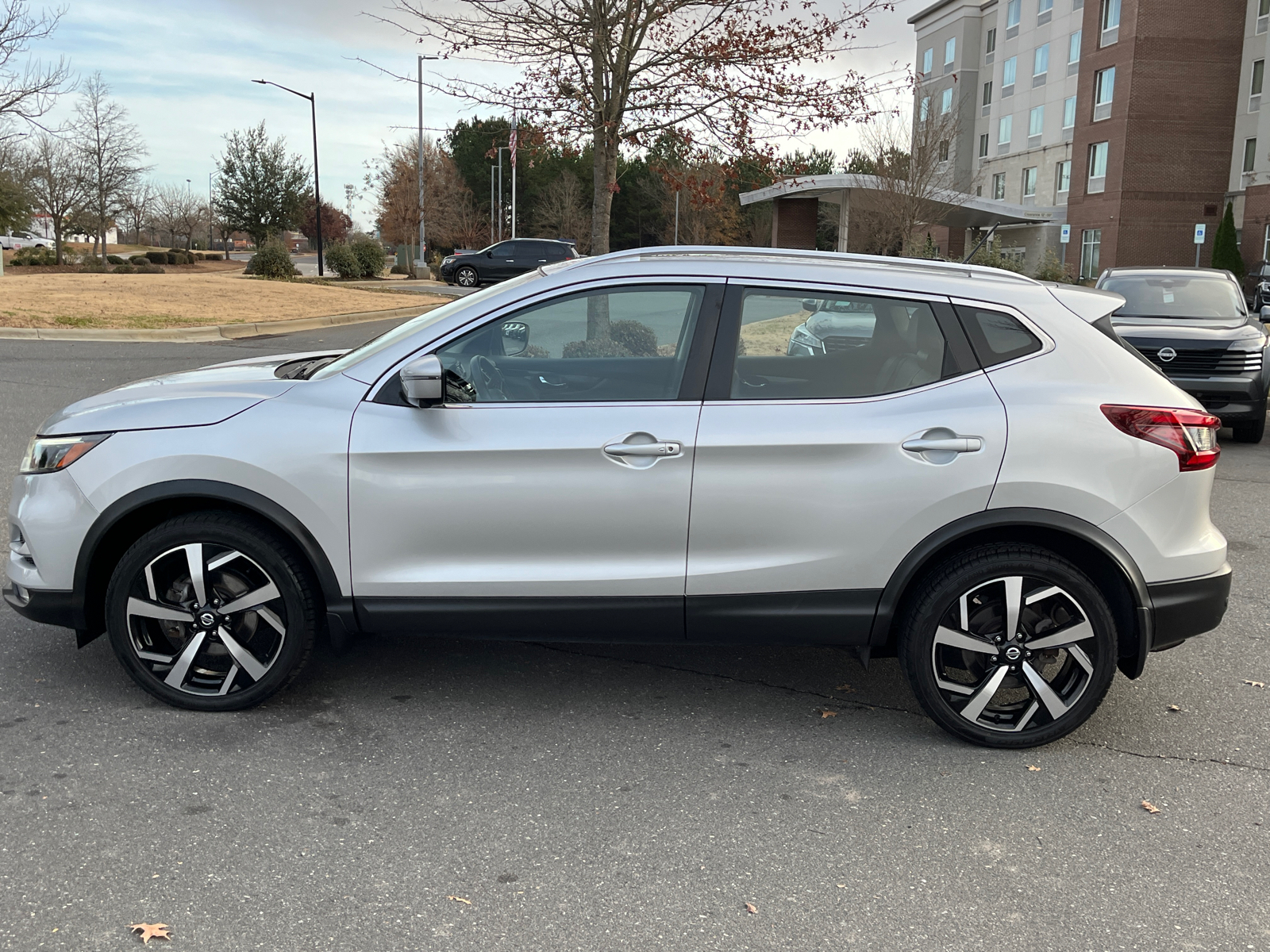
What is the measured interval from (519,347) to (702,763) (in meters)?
1.63

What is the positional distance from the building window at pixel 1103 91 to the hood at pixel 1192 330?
139 ft

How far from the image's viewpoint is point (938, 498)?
12.8ft

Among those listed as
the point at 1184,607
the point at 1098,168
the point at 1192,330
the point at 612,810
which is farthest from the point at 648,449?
the point at 1098,168

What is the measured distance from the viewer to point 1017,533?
4.00 m

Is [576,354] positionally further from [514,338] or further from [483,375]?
[483,375]

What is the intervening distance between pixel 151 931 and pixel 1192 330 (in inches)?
433

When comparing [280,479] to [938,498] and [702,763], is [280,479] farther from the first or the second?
[938,498]

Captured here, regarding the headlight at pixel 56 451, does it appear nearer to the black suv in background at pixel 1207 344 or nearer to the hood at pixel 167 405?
the hood at pixel 167 405

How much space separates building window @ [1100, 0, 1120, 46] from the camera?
4844 cm

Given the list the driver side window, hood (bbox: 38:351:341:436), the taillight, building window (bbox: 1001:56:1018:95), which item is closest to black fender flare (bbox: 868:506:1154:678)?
the taillight

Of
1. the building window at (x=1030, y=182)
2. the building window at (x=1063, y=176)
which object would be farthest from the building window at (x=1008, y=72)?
the building window at (x=1063, y=176)

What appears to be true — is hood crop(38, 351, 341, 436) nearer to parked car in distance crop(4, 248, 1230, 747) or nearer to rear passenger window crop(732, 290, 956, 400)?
parked car in distance crop(4, 248, 1230, 747)

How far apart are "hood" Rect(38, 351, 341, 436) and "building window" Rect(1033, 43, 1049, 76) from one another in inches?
2458

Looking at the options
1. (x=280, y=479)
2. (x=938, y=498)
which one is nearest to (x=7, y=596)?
(x=280, y=479)
